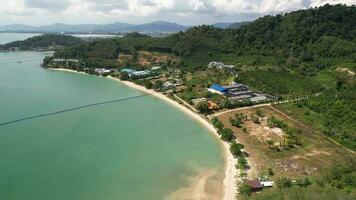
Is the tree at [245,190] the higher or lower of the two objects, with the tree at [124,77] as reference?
lower

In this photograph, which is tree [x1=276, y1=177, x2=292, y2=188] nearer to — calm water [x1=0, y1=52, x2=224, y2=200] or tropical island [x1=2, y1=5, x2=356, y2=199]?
tropical island [x1=2, y1=5, x2=356, y2=199]

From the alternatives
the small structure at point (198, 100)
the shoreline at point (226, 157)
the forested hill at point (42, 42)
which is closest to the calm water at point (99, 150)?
the shoreline at point (226, 157)

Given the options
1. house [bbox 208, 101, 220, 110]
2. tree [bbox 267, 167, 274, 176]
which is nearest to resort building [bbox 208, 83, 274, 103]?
house [bbox 208, 101, 220, 110]

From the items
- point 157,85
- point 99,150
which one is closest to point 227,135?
point 99,150

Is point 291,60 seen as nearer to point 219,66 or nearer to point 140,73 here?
point 219,66

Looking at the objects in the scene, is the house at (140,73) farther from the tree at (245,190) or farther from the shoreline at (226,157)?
the tree at (245,190)

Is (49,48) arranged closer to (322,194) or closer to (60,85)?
(60,85)
